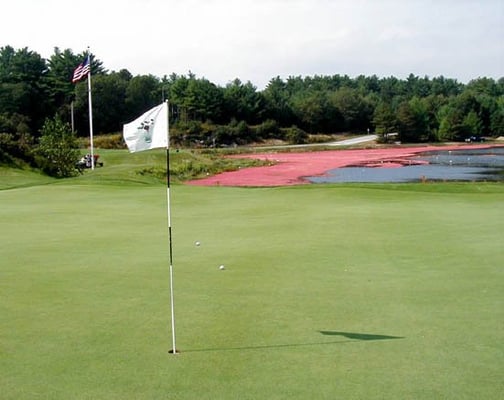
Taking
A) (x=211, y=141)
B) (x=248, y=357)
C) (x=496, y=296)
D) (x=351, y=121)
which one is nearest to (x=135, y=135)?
(x=248, y=357)

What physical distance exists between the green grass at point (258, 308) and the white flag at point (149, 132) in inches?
72.0

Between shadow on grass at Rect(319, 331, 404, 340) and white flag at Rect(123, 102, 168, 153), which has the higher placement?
white flag at Rect(123, 102, 168, 153)

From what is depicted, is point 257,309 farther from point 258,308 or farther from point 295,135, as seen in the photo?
point 295,135

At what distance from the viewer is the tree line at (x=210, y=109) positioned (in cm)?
8750

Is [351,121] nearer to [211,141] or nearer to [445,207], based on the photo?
[211,141]

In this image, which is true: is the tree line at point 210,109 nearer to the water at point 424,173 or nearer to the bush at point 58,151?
the bush at point 58,151

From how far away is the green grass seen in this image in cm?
488

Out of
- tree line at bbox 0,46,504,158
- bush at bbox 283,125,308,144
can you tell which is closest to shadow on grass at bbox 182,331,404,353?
tree line at bbox 0,46,504,158

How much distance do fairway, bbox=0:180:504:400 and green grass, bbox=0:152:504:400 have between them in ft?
0.07

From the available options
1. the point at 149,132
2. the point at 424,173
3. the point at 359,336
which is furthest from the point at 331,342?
the point at 424,173

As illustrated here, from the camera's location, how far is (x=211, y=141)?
97.0 m

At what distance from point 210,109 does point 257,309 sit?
102897 mm

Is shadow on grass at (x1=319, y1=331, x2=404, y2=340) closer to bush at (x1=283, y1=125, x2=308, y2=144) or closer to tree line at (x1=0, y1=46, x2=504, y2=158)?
tree line at (x1=0, y1=46, x2=504, y2=158)

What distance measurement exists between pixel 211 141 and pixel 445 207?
3234 inches
